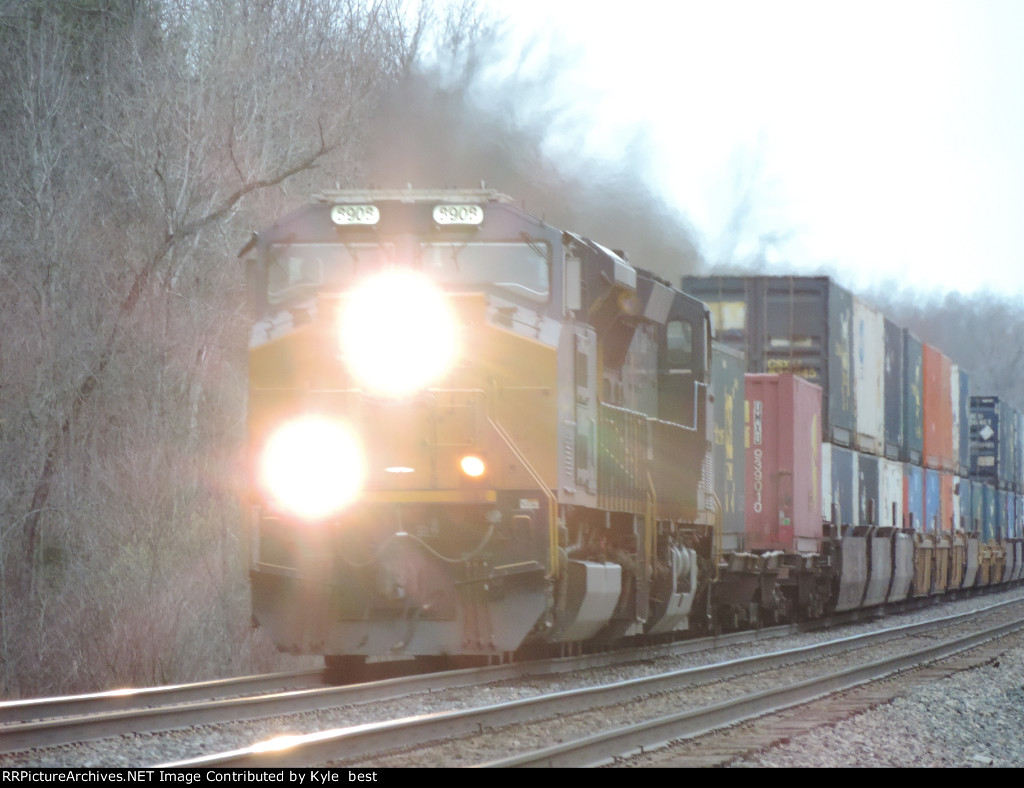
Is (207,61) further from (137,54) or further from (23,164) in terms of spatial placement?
(23,164)

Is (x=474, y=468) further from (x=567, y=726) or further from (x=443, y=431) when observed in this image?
(x=567, y=726)

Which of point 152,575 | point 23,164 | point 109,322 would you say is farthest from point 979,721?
point 23,164

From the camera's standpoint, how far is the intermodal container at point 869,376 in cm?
2184

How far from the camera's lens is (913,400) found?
26281 millimetres

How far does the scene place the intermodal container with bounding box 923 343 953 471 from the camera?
27703 mm

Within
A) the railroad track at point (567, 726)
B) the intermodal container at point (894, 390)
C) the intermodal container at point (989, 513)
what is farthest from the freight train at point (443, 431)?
the intermodal container at point (989, 513)

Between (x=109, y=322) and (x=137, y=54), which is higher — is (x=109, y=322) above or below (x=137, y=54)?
below

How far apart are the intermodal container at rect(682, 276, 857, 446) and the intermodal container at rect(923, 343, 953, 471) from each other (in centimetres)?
829

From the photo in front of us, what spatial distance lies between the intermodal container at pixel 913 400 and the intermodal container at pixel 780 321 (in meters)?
6.08

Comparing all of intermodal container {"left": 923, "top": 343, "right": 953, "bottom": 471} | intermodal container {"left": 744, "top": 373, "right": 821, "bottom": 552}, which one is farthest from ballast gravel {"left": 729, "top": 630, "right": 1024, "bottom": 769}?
intermodal container {"left": 923, "top": 343, "right": 953, "bottom": 471}

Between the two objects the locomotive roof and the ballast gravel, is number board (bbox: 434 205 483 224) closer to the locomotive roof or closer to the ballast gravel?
the locomotive roof

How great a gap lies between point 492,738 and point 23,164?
16799 millimetres

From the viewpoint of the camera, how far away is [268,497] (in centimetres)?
1035

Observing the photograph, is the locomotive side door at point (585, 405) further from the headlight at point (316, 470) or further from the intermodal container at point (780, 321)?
the intermodal container at point (780, 321)
